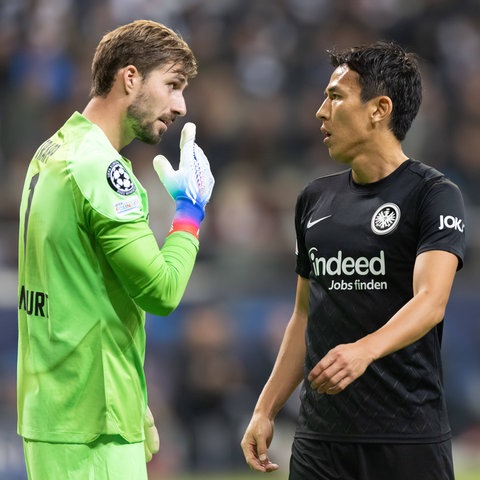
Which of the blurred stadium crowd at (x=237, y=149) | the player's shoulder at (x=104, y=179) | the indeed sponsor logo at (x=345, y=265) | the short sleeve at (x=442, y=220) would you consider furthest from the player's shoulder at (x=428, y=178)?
the blurred stadium crowd at (x=237, y=149)

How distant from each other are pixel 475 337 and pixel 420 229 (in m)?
5.51

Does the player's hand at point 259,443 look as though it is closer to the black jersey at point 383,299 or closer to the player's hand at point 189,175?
the black jersey at point 383,299

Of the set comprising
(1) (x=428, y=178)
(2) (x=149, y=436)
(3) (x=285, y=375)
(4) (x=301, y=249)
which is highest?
(1) (x=428, y=178)

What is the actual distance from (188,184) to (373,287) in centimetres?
75

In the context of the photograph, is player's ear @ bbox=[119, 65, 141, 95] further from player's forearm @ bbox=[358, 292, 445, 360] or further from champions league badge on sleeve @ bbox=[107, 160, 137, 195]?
player's forearm @ bbox=[358, 292, 445, 360]

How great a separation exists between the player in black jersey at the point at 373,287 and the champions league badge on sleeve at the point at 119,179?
2.65 ft

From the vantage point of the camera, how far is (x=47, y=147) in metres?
3.76

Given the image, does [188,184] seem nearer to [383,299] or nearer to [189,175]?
[189,175]

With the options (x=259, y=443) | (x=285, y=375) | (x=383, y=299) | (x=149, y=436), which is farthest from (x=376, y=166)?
(x=149, y=436)

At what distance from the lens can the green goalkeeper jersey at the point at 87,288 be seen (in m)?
3.57

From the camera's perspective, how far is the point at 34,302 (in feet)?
12.1

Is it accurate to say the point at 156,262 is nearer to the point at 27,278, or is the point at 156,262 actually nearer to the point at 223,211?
the point at 27,278

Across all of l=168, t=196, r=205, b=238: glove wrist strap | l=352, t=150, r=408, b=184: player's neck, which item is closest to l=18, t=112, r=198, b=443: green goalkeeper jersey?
l=168, t=196, r=205, b=238: glove wrist strap

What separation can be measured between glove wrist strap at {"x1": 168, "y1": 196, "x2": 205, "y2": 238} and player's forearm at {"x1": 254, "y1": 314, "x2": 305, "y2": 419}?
62cm
